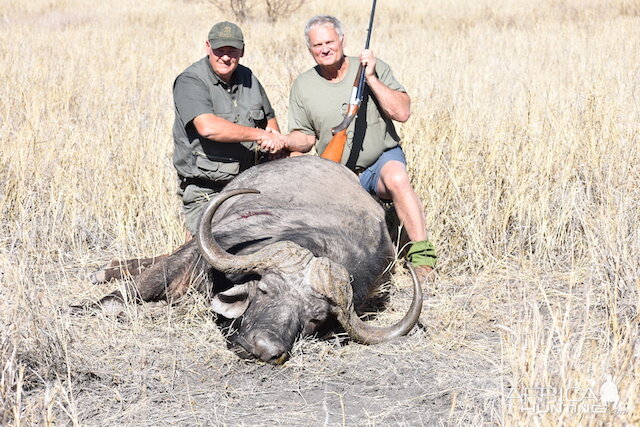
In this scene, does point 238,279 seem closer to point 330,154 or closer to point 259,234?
point 259,234

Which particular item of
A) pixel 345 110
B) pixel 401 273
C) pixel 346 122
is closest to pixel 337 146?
pixel 346 122

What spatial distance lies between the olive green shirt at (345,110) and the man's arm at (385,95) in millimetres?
122

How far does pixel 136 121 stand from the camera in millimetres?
6730

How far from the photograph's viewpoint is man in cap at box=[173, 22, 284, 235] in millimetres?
5141

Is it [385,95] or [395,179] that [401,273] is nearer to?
[395,179]

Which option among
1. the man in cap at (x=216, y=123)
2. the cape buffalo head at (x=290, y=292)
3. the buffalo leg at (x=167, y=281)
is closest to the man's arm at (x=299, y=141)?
the man in cap at (x=216, y=123)

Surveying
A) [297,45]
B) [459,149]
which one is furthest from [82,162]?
[297,45]

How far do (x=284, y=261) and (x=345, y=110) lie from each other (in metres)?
2.05

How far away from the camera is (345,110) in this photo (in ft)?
17.8

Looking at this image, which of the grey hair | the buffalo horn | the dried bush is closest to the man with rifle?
the grey hair

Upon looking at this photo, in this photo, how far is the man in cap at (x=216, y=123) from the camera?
514 cm

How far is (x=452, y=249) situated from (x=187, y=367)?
2.35 metres

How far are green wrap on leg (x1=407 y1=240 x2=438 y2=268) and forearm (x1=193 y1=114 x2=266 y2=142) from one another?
131cm

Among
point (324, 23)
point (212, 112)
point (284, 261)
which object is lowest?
point (284, 261)
